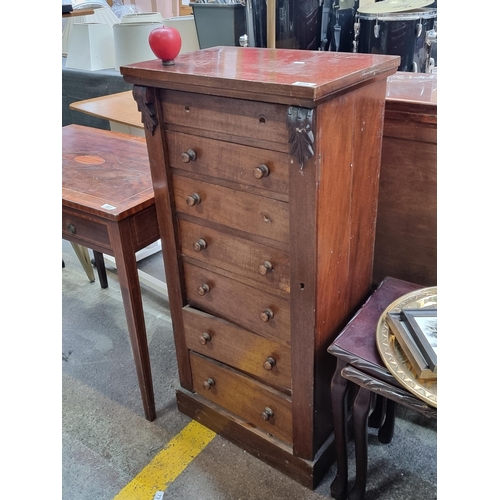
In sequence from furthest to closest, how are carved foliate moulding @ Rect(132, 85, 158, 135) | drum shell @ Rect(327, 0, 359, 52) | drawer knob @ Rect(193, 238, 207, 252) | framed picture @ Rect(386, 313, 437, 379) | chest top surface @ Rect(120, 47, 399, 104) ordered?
drum shell @ Rect(327, 0, 359, 52) < drawer knob @ Rect(193, 238, 207, 252) < carved foliate moulding @ Rect(132, 85, 158, 135) < framed picture @ Rect(386, 313, 437, 379) < chest top surface @ Rect(120, 47, 399, 104)

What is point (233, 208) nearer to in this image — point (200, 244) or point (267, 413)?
point (200, 244)

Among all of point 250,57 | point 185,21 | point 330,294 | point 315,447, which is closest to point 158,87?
point 250,57

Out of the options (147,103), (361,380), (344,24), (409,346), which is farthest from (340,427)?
(344,24)

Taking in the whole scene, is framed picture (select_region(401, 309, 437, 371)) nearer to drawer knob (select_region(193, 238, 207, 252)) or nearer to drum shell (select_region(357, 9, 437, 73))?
drawer knob (select_region(193, 238, 207, 252))

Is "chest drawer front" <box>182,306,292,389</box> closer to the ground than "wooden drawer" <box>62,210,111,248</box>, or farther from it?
closer to the ground

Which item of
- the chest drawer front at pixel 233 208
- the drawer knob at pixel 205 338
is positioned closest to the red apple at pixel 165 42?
the chest drawer front at pixel 233 208

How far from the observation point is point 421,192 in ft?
4.88

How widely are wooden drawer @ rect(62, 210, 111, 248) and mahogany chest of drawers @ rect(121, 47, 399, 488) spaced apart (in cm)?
19

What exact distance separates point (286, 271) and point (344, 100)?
42cm

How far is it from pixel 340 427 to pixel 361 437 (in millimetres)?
60

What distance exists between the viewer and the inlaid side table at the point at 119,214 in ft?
4.66

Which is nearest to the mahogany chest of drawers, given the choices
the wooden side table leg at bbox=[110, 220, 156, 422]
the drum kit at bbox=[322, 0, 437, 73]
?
the wooden side table leg at bbox=[110, 220, 156, 422]

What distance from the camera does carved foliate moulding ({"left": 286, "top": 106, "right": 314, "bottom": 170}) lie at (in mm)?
966
